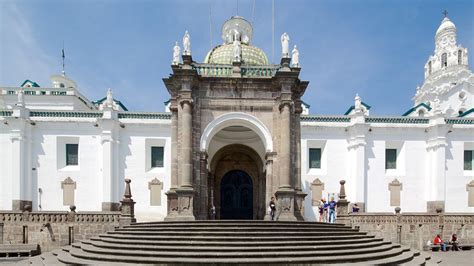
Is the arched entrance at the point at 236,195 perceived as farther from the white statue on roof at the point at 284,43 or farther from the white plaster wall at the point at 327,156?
the white statue on roof at the point at 284,43

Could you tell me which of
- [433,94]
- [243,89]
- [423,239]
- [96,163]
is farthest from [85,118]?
[433,94]

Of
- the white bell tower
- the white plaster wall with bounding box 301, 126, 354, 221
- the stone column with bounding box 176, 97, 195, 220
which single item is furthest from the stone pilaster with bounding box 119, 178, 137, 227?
the white bell tower

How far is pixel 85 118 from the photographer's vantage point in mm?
26047

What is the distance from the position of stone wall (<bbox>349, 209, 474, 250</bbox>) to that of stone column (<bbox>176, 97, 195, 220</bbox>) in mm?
10159

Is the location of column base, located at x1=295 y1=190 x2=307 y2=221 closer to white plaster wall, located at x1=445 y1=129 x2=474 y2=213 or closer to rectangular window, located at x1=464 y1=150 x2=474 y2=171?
white plaster wall, located at x1=445 y1=129 x2=474 y2=213

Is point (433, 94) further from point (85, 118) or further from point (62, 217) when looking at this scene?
point (62, 217)

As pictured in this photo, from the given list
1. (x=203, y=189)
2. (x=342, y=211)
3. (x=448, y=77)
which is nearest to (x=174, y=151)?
(x=203, y=189)

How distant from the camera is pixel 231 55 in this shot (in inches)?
859

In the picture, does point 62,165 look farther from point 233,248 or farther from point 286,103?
point 233,248

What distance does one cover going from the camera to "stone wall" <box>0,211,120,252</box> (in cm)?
1814

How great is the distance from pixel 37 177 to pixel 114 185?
6013mm

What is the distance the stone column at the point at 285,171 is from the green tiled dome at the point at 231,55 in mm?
5621

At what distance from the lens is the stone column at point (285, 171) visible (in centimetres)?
1639

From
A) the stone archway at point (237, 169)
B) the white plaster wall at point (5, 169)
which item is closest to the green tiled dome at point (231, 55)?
the stone archway at point (237, 169)
